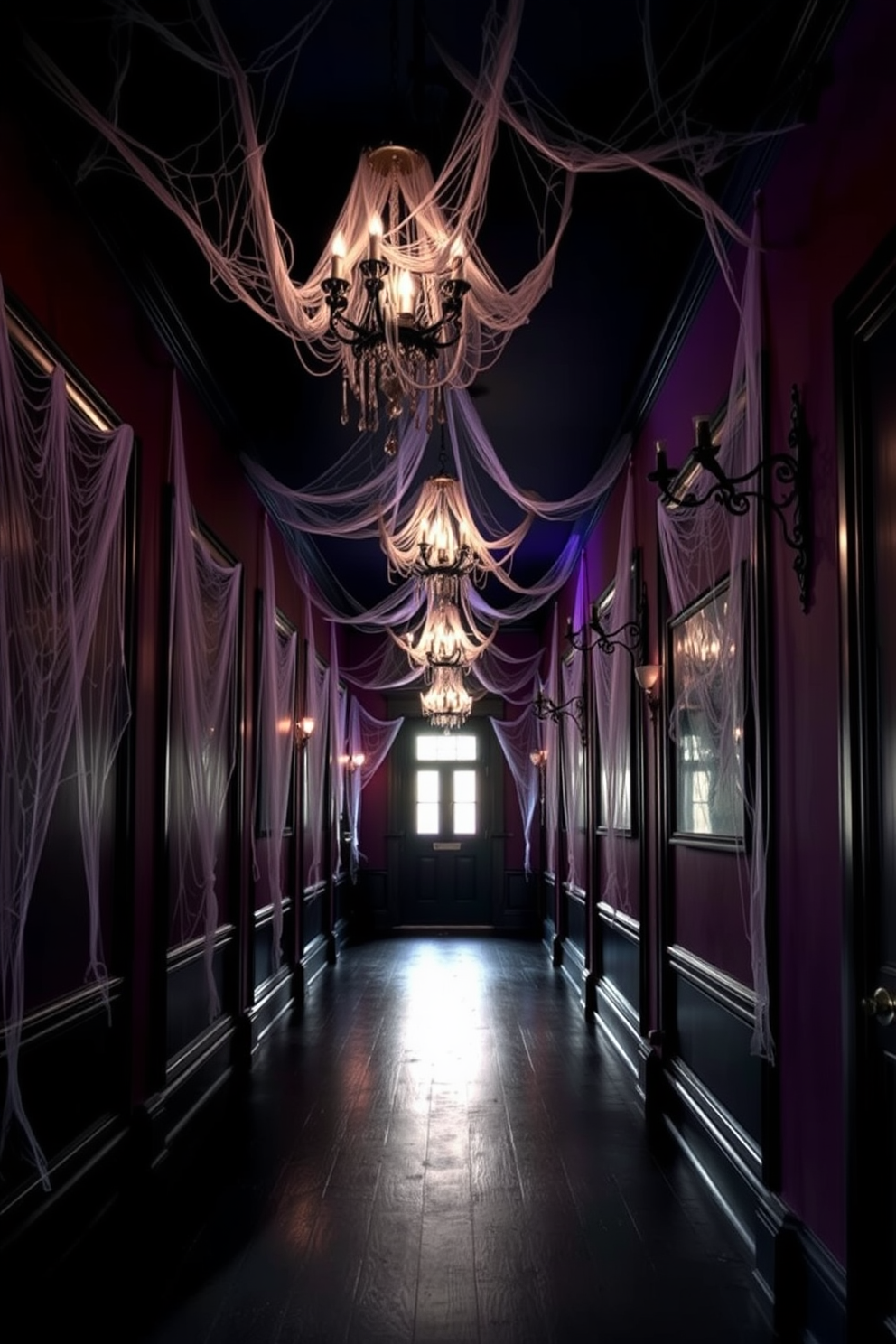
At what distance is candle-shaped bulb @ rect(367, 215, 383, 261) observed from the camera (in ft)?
8.29

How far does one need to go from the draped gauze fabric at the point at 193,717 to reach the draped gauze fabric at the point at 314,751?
312 cm

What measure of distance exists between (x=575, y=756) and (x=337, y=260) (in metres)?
6.06

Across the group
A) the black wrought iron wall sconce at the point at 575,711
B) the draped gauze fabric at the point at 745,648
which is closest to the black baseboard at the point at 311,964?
the black wrought iron wall sconce at the point at 575,711

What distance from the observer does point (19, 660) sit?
8.17ft

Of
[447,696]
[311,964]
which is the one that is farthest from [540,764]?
[311,964]

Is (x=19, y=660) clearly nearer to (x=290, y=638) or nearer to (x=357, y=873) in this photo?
(x=290, y=638)

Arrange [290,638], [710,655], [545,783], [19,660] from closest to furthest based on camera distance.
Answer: [19,660]
[710,655]
[290,638]
[545,783]

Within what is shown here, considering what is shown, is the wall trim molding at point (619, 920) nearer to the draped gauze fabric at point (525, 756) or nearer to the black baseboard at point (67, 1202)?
the black baseboard at point (67, 1202)

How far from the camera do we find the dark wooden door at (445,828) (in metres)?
12.0

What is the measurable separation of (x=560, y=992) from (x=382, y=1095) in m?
3.15

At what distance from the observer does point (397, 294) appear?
2.73 meters

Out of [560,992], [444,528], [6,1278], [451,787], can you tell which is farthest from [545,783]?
[6,1278]

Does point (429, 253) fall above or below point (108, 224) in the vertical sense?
below

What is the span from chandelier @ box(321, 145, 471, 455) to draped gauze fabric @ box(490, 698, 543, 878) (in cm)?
849
